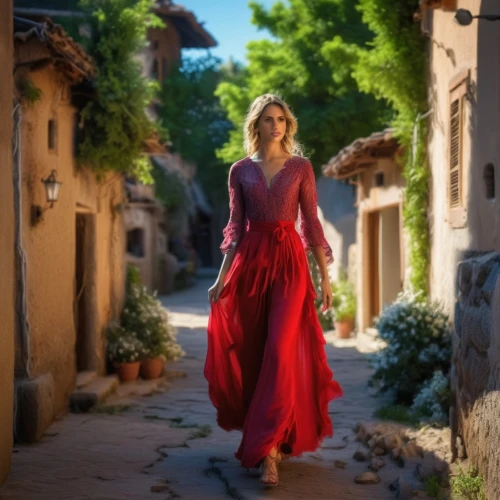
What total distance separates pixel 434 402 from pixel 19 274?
3.55 meters

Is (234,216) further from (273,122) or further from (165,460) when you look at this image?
(165,460)

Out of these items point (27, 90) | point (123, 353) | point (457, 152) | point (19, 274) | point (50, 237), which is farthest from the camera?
point (123, 353)

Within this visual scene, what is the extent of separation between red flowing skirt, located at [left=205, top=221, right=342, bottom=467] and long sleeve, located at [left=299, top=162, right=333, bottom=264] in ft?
0.39

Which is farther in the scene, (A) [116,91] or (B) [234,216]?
(A) [116,91]

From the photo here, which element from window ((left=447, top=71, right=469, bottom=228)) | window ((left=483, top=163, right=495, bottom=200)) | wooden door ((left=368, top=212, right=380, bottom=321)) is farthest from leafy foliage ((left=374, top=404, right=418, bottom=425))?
wooden door ((left=368, top=212, right=380, bottom=321))

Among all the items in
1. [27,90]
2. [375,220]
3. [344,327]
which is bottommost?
[344,327]

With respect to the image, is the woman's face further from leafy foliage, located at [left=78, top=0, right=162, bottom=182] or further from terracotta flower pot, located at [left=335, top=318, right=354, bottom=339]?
terracotta flower pot, located at [left=335, top=318, right=354, bottom=339]

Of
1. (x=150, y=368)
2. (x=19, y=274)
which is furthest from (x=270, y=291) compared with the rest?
(x=150, y=368)

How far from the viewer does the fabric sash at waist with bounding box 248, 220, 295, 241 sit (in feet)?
17.9

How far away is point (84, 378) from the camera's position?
939 cm

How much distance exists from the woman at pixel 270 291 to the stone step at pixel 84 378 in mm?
3841

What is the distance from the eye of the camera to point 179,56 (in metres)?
31.1

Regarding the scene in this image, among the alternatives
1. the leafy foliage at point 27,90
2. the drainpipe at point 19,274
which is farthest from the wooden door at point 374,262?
the drainpipe at point 19,274

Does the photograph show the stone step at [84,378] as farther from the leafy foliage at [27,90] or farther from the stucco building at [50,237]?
the leafy foliage at [27,90]
